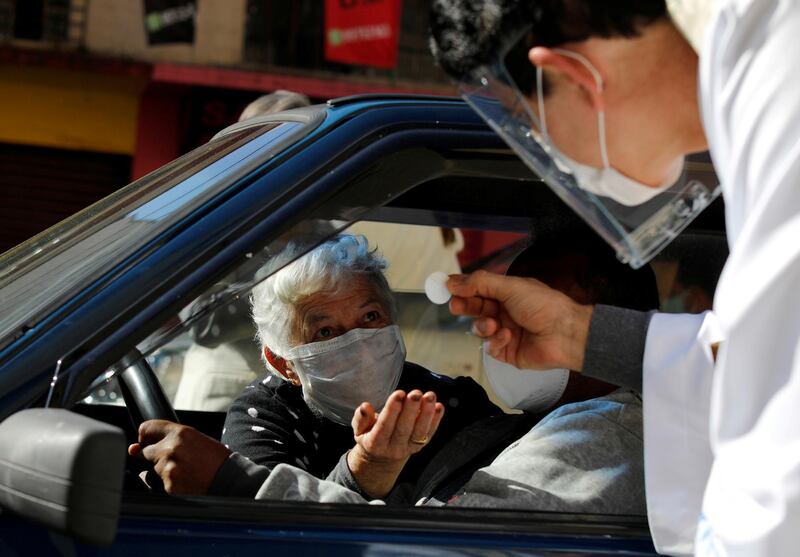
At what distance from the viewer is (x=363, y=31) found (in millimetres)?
12227

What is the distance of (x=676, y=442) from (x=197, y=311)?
653 mm

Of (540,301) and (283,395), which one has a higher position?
(540,301)

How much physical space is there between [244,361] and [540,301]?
152 cm

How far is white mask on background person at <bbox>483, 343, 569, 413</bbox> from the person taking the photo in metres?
2.13

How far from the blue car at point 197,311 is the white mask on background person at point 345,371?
1.50 ft

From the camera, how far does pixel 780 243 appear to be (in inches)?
44.3

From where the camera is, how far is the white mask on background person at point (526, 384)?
213 centimetres

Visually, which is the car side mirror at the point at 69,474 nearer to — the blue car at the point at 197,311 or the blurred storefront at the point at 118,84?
the blue car at the point at 197,311

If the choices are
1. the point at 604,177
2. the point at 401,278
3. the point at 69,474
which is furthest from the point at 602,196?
the point at 401,278

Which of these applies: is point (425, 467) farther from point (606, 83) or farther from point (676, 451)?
point (606, 83)

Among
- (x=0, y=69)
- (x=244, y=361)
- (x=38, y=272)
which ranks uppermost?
(x=38, y=272)

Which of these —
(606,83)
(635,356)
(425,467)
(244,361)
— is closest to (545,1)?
(606,83)

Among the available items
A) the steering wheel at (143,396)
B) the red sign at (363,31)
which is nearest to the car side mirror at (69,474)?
the steering wheel at (143,396)

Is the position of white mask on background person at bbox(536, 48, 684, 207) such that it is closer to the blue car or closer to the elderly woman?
the blue car
